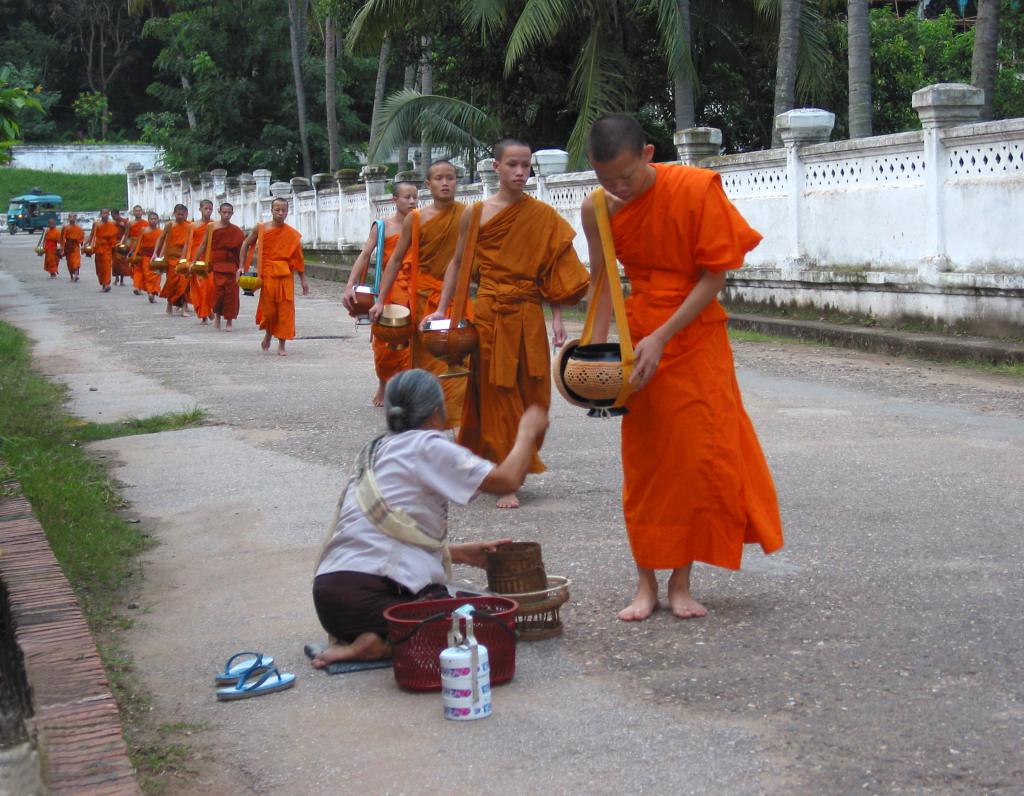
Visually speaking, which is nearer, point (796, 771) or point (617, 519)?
point (796, 771)

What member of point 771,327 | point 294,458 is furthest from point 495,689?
point 771,327

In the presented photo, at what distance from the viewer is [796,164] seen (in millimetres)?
15547

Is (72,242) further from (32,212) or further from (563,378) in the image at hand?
(32,212)

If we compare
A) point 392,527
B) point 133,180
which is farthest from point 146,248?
point 133,180

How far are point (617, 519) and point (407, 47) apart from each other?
2260 centimetres

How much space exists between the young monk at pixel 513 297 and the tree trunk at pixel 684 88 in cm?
1433

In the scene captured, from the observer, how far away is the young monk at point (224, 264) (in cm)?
1847

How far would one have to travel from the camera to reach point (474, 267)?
7.30m

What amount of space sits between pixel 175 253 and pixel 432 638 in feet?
62.0

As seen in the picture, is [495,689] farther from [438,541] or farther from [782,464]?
[782,464]

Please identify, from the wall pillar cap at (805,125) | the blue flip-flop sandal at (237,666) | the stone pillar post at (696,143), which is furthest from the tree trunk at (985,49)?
the blue flip-flop sandal at (237,666)

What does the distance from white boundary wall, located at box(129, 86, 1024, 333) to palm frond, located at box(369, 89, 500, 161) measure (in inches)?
364

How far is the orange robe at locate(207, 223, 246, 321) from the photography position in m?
18.5

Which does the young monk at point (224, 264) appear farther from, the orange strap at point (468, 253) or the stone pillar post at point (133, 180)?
the stone pillar post at point (133, 180)
